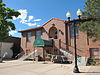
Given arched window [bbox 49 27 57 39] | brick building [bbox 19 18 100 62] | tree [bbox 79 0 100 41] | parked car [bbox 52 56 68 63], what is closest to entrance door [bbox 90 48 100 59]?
brick building [bbox 19 18 100 62]

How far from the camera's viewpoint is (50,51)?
2378 cm

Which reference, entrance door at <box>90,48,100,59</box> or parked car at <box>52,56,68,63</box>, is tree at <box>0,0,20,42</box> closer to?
parked car at <box>52,56,68,63</box>

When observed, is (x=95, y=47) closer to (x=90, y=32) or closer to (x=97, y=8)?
(x=90, y=32)

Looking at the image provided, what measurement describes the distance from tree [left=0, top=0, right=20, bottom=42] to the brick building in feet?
17.1

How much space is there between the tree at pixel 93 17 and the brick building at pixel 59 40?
5516mm

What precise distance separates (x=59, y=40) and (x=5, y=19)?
33.9ft

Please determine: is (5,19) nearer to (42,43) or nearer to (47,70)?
(42,43)

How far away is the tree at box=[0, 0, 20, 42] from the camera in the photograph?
2033 centimetres

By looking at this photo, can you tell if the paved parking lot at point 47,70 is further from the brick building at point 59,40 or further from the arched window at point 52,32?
the arched window at point 52,32

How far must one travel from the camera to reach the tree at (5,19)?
2033 centimetres

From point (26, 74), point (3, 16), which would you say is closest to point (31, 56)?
point (3, 16)

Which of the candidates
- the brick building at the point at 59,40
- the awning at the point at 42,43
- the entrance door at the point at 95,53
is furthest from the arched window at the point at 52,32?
the entrance door at the point at 95,53

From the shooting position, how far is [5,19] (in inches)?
835

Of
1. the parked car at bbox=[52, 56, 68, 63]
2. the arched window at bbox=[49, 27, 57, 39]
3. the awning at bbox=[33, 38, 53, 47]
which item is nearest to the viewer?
the parked car at bbox=[52, 56, 68, 63]
